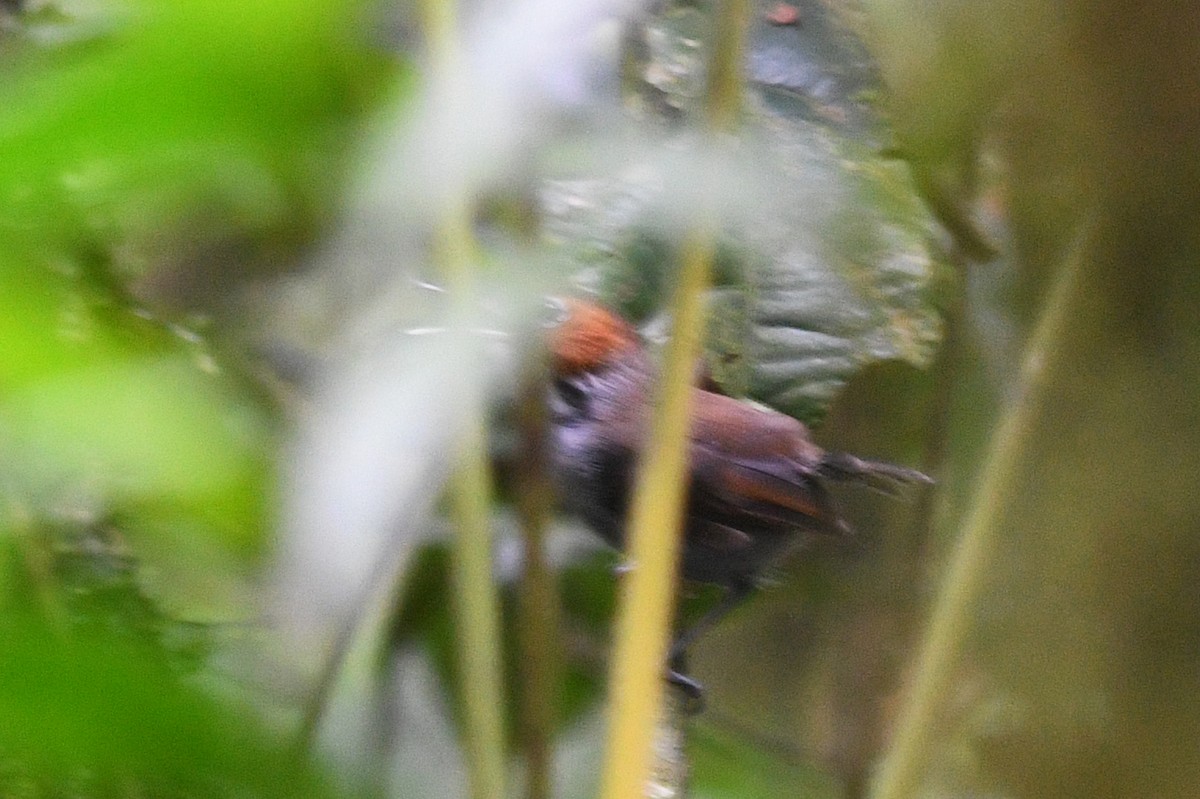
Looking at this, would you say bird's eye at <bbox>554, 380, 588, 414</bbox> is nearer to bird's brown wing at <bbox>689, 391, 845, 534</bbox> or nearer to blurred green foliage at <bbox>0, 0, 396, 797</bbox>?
bird's brown wing at <bbox>689, 391, 845, 534</bbox>

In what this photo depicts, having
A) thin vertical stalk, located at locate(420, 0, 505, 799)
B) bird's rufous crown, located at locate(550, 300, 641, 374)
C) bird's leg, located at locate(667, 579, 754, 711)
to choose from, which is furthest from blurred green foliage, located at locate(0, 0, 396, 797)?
bird's leg, located at locate(667, 579, 754, 711)

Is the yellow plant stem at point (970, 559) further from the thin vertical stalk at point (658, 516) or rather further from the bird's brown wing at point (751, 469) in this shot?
the thin vertical stalk at point (658, 516)

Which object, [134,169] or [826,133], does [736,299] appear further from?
[134,169]

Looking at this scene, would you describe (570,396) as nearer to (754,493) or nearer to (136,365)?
(754,493)

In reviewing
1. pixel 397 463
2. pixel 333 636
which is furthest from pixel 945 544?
pixel 397 463

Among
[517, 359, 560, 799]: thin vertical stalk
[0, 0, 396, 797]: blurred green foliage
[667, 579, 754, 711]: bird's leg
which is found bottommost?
[667, 579, 754, 711]: bird's leg

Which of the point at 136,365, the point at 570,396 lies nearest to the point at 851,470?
the point at 570,396

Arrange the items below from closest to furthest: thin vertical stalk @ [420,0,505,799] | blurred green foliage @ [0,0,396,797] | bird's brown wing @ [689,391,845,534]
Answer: blurred green foliage @ [0,0,396,797]
thin vertical stalk @ [420,0,505,799]
bird's brown wing @ [689,391,845,534]
